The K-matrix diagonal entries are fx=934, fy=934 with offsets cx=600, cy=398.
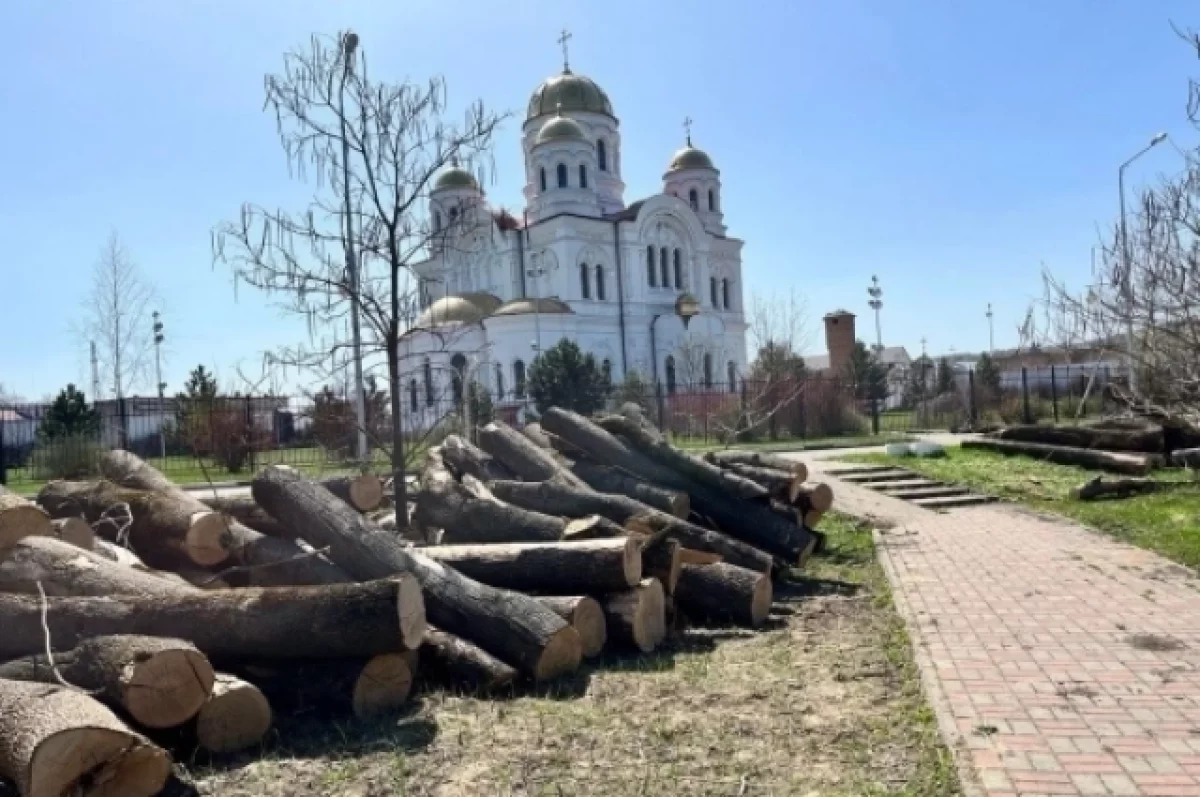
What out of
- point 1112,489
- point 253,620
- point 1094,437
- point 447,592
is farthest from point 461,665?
point 1094,437

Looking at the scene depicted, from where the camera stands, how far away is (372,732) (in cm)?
458

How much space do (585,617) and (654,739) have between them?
4.78 feet

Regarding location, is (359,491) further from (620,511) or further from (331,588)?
(331,588)

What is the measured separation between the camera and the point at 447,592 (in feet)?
18.3

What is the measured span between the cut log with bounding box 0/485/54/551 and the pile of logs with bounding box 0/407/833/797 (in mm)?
15

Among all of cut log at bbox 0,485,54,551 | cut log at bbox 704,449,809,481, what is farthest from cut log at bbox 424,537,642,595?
cut log at bbox 704,449,809,481

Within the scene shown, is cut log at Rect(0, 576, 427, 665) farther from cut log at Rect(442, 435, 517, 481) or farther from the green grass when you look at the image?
the green grass

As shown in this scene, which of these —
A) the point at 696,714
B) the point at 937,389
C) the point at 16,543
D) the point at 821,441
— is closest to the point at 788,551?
the point at 696,714

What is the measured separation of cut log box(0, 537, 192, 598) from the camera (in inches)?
214

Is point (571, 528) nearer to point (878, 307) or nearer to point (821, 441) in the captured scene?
point (821, 441)

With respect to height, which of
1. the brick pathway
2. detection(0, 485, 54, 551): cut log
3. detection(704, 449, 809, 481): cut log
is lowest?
the brick pathway

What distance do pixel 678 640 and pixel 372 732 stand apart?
243 centimetres

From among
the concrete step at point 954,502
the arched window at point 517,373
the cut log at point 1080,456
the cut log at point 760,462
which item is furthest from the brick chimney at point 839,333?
the cut log at point 760,462

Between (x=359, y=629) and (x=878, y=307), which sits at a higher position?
(x=878, y=307)
